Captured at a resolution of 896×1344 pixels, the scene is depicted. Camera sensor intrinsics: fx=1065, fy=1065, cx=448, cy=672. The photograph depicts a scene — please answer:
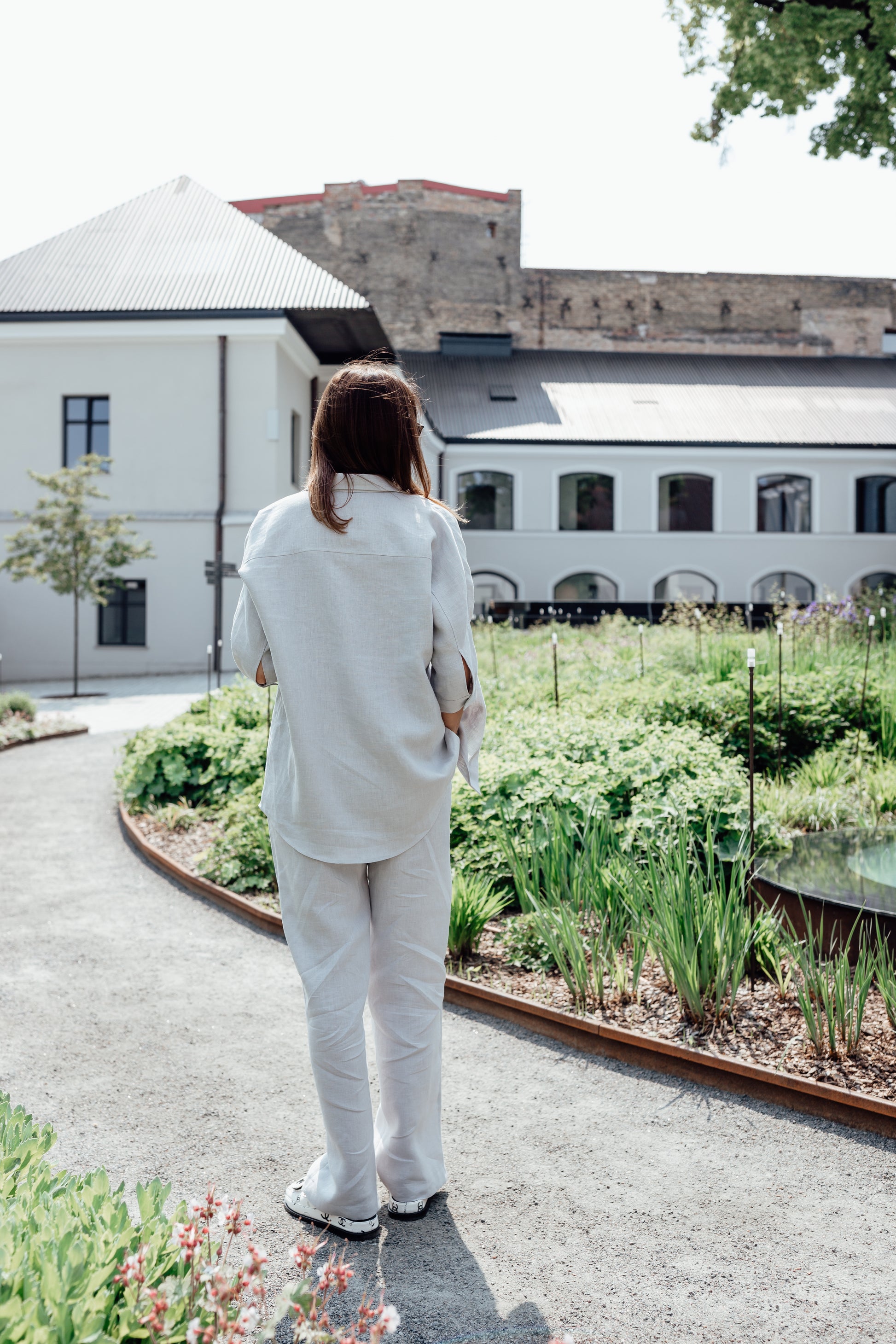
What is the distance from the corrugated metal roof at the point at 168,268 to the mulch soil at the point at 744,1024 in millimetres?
16587

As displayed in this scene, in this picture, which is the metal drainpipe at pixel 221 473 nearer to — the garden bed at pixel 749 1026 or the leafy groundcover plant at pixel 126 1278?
the garden bed at pixel 749 1026

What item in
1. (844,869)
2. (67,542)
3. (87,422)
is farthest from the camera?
(87,422)

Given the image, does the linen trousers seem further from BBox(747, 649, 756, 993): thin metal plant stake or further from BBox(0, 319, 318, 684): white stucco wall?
BBox(0, 319, 318, 684): white stucco wall

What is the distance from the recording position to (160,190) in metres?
23.6

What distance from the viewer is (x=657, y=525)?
89.0 feet

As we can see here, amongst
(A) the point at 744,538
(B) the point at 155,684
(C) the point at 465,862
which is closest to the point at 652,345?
(A) the point at 744,538

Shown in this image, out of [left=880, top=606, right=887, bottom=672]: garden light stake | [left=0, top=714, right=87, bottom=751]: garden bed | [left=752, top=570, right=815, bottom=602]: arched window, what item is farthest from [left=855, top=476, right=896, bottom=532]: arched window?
[left=0, top=714, right=87, bottom=751]: garden bed

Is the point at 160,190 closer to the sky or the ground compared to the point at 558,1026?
closer to the sky

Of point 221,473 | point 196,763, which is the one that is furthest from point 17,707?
point 221,473

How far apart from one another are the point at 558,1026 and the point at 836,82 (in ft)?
42.8

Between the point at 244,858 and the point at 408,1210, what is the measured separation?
3194mm

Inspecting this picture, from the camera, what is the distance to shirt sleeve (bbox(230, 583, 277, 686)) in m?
2.41

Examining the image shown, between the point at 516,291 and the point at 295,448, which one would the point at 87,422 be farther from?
the point at 516,291

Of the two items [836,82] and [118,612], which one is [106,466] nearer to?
[118,612]
